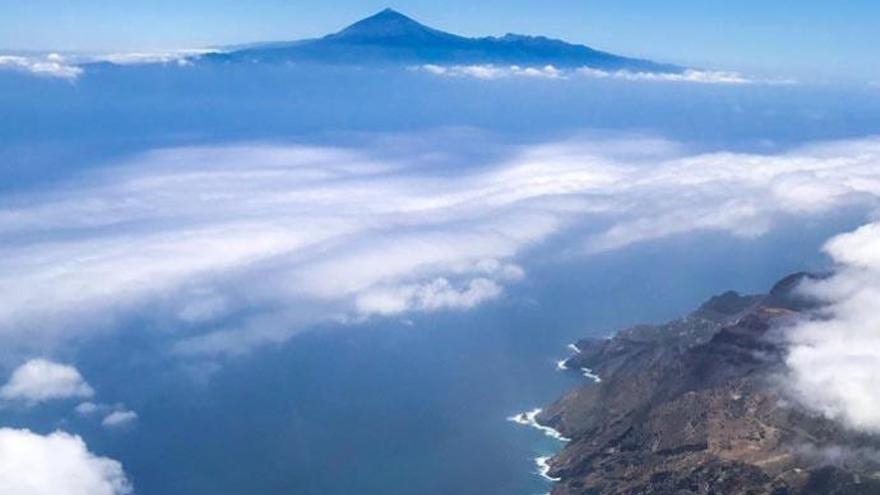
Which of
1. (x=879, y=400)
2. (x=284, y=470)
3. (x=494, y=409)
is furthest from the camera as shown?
(x=494, y=409)

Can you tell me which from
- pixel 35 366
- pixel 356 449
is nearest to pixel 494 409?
pixel 356 449

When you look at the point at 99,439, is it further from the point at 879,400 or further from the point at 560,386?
the point at 879,400

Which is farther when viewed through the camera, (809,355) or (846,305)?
(846,305)

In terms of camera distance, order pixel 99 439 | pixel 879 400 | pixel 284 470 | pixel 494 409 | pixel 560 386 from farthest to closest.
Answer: pixel 560 386 → pixel 494 409 → pixel 99 439 → pixel 284 470 → pixel 879 400

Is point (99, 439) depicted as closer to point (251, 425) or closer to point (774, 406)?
point (251, 425)

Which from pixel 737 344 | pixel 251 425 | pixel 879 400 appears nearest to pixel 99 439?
pixel 251 425

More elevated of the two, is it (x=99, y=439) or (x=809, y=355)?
(x=809, y=355)
